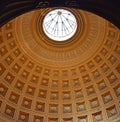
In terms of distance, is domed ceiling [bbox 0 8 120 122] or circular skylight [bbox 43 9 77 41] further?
circular skylight [bbox 43 9 77 41]

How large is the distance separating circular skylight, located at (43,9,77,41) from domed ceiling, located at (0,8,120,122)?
943mm

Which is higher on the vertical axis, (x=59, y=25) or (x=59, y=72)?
(x=59, y=25)

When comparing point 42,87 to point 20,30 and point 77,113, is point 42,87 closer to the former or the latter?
point 77,113

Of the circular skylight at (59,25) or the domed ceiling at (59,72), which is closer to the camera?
the domed ceiling at (59,72)

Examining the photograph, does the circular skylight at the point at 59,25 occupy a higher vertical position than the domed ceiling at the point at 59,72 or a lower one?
higher

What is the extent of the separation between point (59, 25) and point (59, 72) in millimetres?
5104

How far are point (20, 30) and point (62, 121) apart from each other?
848cm

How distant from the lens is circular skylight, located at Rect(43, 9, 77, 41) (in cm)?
2677

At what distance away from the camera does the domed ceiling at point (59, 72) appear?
24.0 m

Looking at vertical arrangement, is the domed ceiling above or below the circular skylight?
below

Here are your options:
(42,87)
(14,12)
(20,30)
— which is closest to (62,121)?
(42,87)

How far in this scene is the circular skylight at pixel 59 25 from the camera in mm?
26766

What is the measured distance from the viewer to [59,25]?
28.6 m

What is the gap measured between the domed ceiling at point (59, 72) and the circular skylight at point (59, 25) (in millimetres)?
943
